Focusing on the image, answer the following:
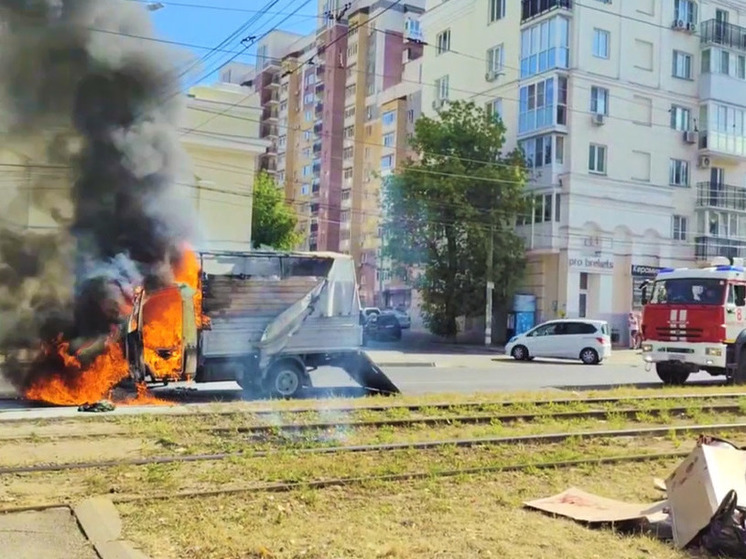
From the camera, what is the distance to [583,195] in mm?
36031

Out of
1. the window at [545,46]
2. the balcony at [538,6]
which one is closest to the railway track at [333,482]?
the window at [545,46]

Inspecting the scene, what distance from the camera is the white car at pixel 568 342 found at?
25219 millimetres

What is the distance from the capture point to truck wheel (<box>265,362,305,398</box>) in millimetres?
12586

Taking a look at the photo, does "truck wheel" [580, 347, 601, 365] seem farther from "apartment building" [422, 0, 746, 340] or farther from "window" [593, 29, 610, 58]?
"window" [593, 29, 610, 58]

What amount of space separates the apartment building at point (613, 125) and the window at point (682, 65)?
76mm

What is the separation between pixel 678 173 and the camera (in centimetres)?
4003

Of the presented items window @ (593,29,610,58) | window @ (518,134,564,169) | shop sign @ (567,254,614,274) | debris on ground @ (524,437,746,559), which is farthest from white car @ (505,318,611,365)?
debris on ground @ (524,437,746,559)

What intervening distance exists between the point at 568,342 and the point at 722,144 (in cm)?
2194

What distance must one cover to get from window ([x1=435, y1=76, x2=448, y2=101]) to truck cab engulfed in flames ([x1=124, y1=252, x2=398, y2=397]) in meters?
32.5

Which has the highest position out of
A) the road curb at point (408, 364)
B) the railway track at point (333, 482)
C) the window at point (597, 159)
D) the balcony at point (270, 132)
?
the balcony at point (270, 132)

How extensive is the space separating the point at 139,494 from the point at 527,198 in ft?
102

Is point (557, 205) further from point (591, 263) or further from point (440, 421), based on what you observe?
point (440, 421)

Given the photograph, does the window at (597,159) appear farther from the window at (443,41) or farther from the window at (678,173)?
the window at (443,41)

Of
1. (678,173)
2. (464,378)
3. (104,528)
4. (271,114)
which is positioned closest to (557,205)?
(678,173)
